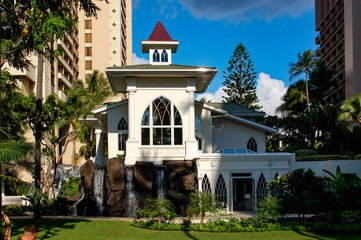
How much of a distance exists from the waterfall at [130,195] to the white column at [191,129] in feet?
10.8

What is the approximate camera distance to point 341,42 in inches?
2357

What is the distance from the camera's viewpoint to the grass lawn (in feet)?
45.6

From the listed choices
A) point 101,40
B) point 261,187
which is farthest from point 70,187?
point 101,40

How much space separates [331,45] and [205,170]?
51.7 m

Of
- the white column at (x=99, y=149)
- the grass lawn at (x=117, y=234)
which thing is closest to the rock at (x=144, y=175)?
the grass lawn at (x=117, y=234)

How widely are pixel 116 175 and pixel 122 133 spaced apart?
15.0 ft

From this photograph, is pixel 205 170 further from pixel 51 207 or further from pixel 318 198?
pixel 51 207

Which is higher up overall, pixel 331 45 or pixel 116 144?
pixel 331 45

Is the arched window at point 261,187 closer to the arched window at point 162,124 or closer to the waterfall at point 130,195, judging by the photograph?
the arched window at point 162,124

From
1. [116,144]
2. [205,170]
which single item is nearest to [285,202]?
[205,170]

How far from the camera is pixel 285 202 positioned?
16188 mm

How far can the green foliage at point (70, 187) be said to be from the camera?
23.8m

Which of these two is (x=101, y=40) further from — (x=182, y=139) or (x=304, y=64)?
(x=182, y=139)

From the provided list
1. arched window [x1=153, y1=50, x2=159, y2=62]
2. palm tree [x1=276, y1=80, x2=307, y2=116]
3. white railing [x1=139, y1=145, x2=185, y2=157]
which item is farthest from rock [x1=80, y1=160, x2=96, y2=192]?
palm tree [x1=276, y1=80, x2=307, y2=116]
